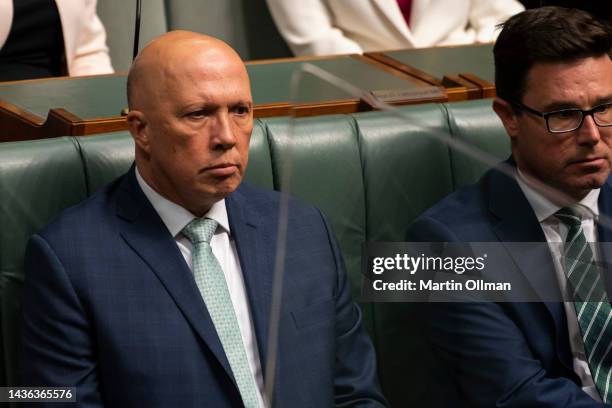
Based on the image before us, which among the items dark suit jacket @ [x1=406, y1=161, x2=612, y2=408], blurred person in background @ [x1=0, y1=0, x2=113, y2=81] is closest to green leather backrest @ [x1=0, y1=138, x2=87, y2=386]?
dark suit jacket @ [x1=406, y1=161, x2=612, y2=408]

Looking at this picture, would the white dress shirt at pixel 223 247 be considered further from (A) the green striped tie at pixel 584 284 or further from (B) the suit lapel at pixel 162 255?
(A) the green striped tie at pixel 584 284

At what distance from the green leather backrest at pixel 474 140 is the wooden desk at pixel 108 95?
0.17ft

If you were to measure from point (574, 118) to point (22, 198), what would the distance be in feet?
1.74

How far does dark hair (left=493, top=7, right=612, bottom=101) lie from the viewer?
1159mm

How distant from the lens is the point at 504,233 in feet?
3.24

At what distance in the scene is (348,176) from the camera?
1.24 metres

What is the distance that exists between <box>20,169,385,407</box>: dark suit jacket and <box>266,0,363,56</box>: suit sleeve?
0.99 m

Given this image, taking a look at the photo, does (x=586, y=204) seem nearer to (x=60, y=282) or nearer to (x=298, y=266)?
(x=298, y=266)

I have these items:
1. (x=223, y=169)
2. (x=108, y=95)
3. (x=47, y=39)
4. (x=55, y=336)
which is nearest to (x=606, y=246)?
(x=223, y=169)

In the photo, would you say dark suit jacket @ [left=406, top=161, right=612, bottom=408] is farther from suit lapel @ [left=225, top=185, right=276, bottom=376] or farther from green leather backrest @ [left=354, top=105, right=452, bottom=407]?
suit lapel @ [left=225, top=185, right=276, bottom=376]

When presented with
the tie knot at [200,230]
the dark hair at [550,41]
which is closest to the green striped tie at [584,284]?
the dark hair at [550,41]

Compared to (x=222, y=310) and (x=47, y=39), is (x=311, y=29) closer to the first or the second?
(x=47, y=39)

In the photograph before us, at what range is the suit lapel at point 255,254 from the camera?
1.08m

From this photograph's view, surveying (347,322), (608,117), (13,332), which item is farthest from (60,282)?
(608,117)
